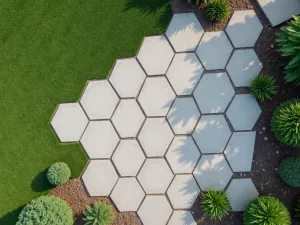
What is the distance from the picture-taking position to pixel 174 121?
6.18m

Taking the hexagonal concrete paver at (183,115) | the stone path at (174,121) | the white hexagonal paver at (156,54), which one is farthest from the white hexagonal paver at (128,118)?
the white hexagonal paver at (156,54)

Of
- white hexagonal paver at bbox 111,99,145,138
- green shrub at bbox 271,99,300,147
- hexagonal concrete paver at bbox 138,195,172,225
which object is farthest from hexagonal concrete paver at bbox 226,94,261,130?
hexagonal concrete paver at bbox 138,195,172,225

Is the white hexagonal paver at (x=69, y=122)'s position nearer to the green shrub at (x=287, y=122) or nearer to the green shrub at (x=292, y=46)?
the green shrub at (x=287, y=122)

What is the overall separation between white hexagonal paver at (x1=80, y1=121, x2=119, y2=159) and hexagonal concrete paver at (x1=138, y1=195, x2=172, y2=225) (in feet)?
3.44

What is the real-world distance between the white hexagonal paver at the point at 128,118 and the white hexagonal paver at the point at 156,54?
0.63 metres

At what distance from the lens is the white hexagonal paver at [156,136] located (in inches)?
244

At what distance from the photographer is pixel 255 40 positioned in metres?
5.97

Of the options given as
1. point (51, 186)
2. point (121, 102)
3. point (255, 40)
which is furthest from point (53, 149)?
point (255, 40)

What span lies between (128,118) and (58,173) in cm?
149

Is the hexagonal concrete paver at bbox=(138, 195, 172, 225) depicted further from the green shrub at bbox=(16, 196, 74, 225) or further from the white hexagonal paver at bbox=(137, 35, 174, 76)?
the white hexagonal paver at bbox=(137, 35, 174, 76)

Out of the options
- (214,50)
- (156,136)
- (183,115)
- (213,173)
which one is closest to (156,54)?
(214,50)

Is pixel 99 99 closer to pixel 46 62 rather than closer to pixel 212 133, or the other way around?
pixel 46 62

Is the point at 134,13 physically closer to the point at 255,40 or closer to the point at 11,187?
the point at 255,40

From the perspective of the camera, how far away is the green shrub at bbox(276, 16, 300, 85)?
525cm
